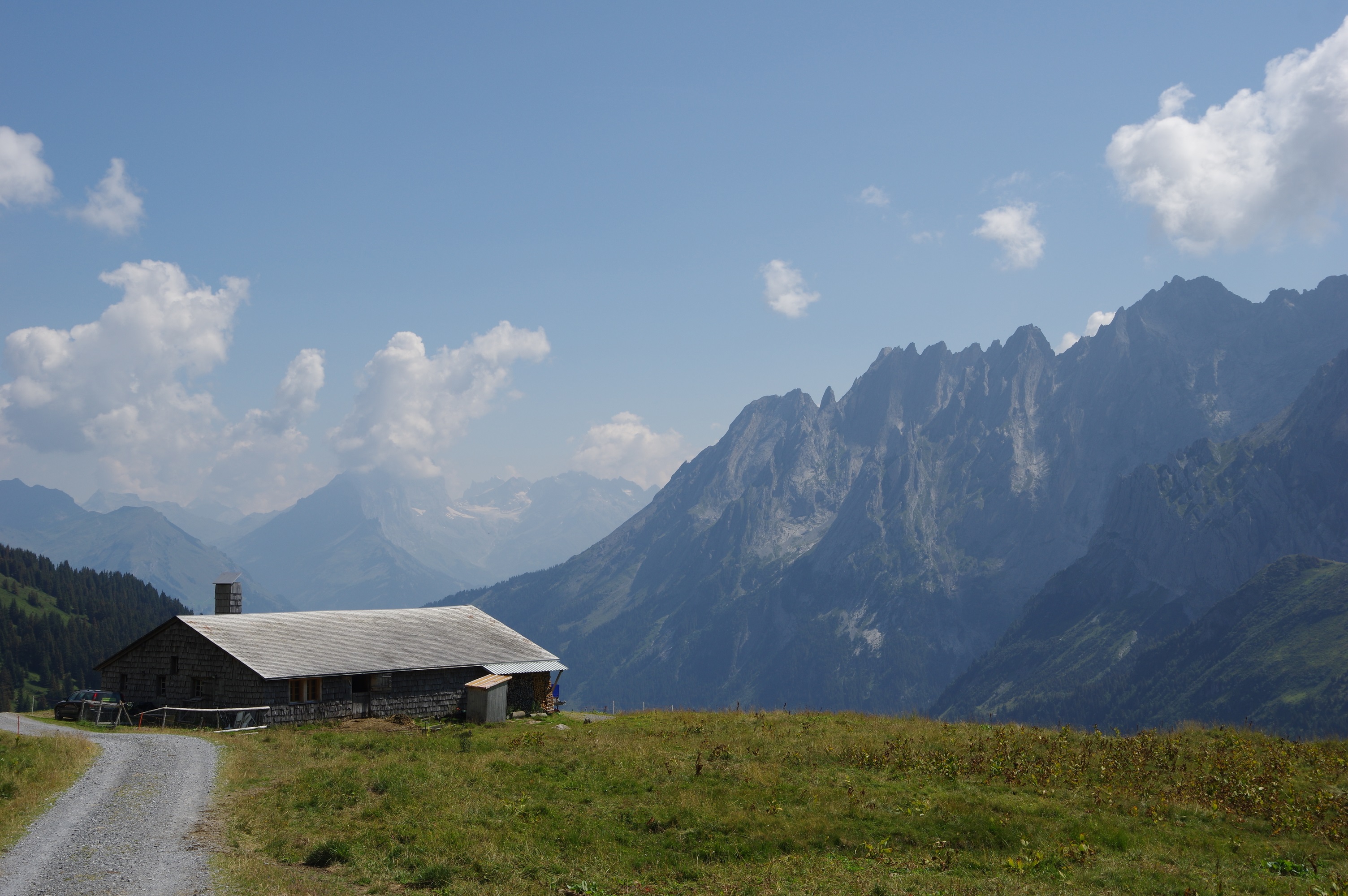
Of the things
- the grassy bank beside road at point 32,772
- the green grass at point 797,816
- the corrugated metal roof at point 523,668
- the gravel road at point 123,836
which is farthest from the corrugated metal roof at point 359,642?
the gravel road at point 123,836

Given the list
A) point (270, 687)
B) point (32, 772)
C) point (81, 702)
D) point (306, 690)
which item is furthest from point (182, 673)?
point (32, 772)

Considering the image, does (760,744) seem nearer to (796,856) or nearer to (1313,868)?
(796,856)

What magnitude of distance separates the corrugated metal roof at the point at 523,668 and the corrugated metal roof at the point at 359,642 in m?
0.35

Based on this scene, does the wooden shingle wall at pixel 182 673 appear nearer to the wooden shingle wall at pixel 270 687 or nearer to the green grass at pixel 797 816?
the wooden shingle wall at pixel 270 687

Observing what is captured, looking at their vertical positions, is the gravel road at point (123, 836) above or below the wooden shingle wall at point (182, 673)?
below

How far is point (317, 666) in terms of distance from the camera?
159ft

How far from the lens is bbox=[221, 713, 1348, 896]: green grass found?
20.0 metres

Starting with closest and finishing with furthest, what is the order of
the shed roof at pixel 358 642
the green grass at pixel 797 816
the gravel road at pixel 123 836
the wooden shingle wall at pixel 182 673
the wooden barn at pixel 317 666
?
A: 1. the gravel road at pixel 123 836
2. the green grass at pixel 797 816
3. the wooden shingle wall at pixel 182 673
4. the wooden barn at pixel 317 666
5. the shed roof at pixel 358 642

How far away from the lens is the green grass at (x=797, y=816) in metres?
20.0

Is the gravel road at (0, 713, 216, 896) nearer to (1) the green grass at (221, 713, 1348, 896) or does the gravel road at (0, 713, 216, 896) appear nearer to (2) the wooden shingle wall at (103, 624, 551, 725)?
(1) the green grass at (221, 713, 1348, 896)

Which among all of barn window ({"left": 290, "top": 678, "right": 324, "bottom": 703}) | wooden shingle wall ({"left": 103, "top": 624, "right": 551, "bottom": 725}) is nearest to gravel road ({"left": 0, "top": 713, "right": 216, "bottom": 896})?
wooden shingle wall ({"left": 103, "top": 624, "right": 551, "bottom": 725})

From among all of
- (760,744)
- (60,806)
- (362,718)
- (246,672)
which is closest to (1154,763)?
(760,744)

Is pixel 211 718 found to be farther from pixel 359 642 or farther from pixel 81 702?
pixel 359 642

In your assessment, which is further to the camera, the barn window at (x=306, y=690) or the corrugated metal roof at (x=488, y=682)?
the corrugated metal roof at (x=488, y=682)
